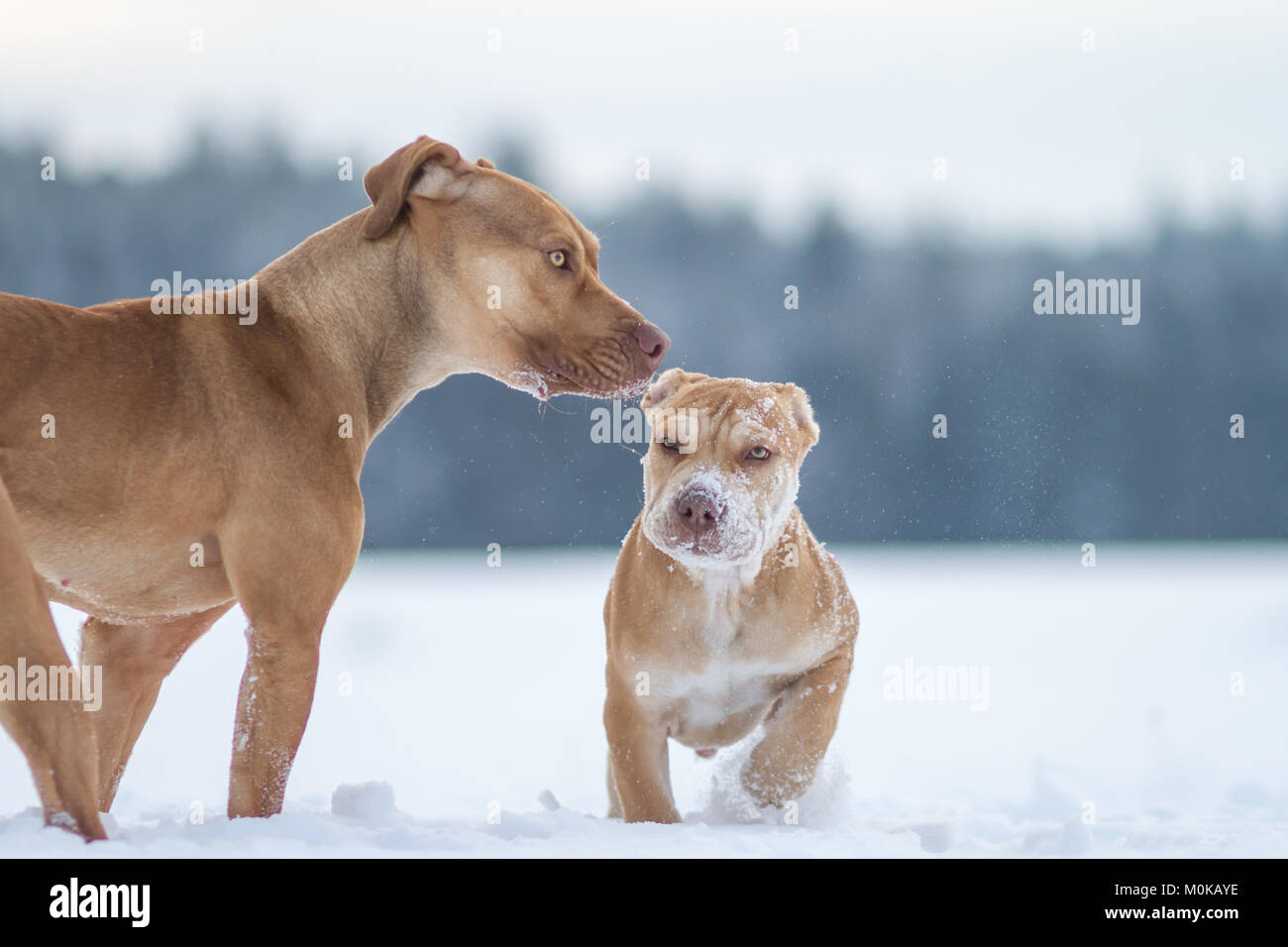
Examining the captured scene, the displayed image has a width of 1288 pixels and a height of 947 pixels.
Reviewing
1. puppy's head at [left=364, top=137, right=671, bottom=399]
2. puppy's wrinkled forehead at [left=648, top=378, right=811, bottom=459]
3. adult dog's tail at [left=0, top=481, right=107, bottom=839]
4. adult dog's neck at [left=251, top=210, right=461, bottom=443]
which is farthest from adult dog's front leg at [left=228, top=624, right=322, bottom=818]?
puppy's wrinkled forehead at [left=648, top=378, right=811, bottom=459]

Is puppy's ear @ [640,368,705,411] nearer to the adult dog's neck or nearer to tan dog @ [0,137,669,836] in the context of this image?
tan dog @ [0,137,669,836]

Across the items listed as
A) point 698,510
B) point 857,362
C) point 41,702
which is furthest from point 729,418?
point 857,362

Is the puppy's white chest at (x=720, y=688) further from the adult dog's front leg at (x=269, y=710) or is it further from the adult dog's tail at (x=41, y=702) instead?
the adult dog's tail at (x=41, y=702)

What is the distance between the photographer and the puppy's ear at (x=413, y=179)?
4.26 m

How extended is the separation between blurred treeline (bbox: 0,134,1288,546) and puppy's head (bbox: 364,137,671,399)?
2113 centimetres

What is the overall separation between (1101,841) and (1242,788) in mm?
1817

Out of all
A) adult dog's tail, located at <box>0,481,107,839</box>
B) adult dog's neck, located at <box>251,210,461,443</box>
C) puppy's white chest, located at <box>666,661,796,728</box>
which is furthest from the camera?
puppy's white chest, located at <box>666,661,796,728</box>

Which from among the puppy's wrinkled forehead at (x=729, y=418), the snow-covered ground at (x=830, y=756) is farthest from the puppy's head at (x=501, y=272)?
the snow-covered ground at (x=830, y=756)

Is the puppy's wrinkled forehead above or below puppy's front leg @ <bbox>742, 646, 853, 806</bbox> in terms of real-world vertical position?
above

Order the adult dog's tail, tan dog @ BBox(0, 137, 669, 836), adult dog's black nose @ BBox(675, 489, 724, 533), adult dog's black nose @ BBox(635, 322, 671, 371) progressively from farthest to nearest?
adult dog's black nose @ BBox(675, 489, 724, 533) < adult dog's black nose @ BBox(635, 322, 671, 371) < tan dog @ BBox(0, 137, 669, 836) < the adult dog's tail

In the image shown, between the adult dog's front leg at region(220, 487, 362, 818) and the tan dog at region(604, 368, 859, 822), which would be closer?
the adult dog's front leg at region(220, 487, 362, 818)

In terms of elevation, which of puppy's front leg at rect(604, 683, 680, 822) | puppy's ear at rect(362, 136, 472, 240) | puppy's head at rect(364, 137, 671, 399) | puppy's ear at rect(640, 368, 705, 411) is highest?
puppy's ear at rect(362, 136, 472, 240)

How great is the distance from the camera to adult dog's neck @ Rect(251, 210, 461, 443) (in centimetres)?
425

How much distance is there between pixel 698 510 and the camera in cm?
470
